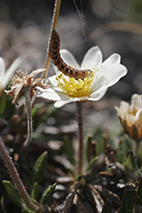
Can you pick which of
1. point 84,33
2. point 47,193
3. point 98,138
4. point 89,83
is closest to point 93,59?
point 89,83

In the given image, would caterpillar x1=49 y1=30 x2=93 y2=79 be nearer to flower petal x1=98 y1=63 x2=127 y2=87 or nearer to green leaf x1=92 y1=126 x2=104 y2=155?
flower petal x1=98 y1=63 x2=127 y2=87

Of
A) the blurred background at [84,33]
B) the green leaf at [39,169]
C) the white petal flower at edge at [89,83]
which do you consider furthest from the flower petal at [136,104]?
the blurred background at [84,33]

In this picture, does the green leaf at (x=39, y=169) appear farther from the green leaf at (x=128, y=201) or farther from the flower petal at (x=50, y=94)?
the green leaf at (x=128, y=201)

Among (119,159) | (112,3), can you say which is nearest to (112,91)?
(119,159)

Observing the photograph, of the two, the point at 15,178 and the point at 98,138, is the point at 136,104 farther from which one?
the point at 15,178

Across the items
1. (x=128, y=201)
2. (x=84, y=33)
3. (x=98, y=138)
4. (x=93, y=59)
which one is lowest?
(x=128, y=201)

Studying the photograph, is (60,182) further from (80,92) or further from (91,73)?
(91,73)
